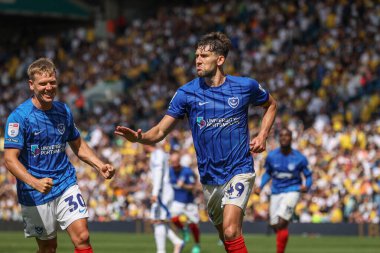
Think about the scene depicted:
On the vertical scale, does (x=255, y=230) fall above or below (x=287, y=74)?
below

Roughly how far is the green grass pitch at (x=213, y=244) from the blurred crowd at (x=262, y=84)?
169cm

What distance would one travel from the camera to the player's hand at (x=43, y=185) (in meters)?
9.59

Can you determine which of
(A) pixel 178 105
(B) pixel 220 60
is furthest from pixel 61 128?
(B) pixel 220 60

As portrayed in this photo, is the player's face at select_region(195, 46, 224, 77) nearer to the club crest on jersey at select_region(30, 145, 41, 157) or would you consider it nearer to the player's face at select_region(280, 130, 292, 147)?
the club crest on jersey at select_region(30, 145, 41, 157)

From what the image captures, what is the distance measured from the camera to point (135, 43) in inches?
1533

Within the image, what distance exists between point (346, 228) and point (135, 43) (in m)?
15.7

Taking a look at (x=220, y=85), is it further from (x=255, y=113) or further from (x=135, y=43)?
(x=135, y=43)

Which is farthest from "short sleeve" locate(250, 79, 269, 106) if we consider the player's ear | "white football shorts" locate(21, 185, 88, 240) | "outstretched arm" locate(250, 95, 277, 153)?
"white football shorts" locate(21, 185, 88, 240)

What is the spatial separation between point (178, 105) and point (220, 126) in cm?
55

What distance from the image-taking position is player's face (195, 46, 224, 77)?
10.6 metres

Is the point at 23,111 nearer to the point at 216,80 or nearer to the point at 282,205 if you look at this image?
the point at 216,80

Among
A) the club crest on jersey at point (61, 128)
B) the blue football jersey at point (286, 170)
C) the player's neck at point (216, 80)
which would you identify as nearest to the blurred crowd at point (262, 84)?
the blue football jersey at point (286, 170)

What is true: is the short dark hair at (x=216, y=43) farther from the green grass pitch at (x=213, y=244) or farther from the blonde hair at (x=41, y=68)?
the green grass pitch at (x=213, y=244)

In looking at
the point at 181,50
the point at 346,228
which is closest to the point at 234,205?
the point at 346,228
